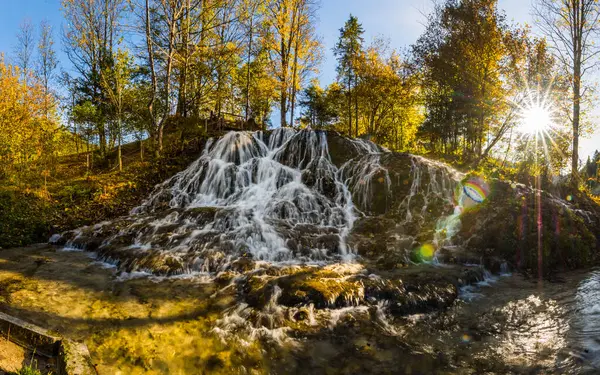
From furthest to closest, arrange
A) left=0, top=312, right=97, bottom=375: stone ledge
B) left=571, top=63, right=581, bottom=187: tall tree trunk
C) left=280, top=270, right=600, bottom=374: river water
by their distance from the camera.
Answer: left=571, top=63, right=581, bottom=187: tall tree trunk < left=280, top=270, right=600, bottom=374: river water < left=0, top=312, right=97, bottom=375: stone ledge

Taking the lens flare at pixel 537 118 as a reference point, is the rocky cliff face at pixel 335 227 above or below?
below

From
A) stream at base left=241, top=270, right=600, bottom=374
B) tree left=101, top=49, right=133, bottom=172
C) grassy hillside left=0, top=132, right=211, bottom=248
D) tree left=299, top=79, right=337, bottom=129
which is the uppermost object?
tree left=299, top=79, right=337, bottom=129

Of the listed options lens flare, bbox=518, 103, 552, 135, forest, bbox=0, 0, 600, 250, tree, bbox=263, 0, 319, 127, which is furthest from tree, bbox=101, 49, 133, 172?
lens flare, bbox=518, 103, 552, 135

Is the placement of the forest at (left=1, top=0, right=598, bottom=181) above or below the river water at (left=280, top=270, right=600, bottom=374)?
above

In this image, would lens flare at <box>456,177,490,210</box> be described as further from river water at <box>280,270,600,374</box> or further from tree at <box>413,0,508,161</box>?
tree at <box>413,0,508,161</box>

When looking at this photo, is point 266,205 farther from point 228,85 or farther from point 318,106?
point 318,106

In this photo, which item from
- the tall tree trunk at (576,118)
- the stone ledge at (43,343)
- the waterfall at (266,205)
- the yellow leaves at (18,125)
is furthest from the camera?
the tall tree trunk at (576,118)

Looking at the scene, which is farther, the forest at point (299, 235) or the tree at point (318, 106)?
the tree at point (318, 106)

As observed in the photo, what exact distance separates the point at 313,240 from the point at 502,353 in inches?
228

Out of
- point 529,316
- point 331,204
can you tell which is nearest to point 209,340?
point 529,316

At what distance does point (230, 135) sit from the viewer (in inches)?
677

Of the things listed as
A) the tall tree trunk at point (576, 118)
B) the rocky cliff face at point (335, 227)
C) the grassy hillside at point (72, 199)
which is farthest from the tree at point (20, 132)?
the tall tree trunk at point (576, 118)

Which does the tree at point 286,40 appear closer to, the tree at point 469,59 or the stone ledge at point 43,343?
the tree at point 469,59

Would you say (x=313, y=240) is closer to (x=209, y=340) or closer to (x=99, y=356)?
(x=209, y=340)
